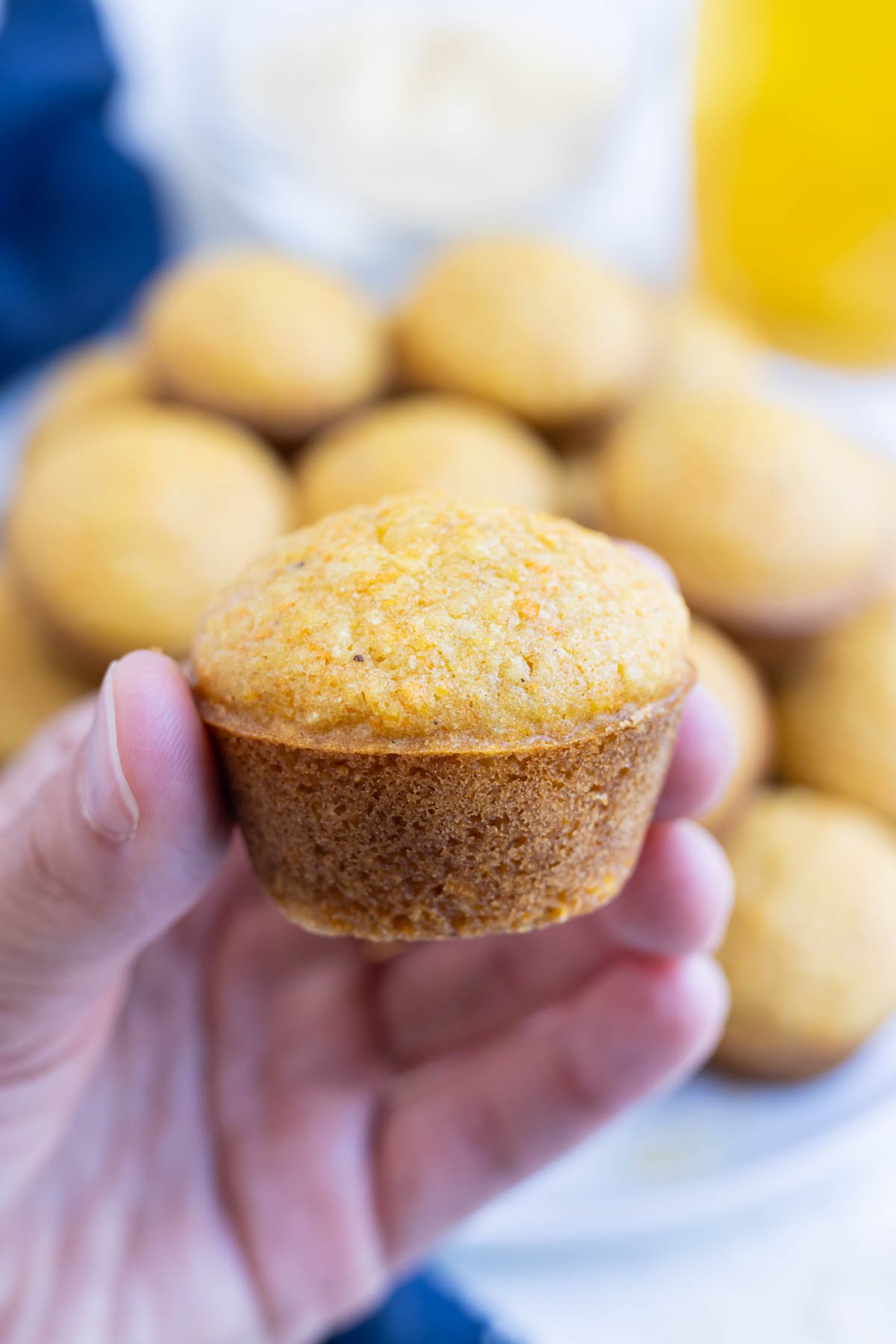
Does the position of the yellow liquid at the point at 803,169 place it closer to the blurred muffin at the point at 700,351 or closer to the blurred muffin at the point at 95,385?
the blurred muffin at the point at 700,351

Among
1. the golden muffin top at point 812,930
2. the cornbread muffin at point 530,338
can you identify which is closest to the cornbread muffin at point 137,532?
the cornbread muffin at point 530,338

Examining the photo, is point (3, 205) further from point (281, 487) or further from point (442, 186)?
point (281, 487)

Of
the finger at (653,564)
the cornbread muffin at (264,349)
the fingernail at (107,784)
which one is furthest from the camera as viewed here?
the cornbread muffin at (264,349)

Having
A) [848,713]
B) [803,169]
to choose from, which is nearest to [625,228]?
[803,169]

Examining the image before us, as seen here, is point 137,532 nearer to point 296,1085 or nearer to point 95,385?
point 95,385

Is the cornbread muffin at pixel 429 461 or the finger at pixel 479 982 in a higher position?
the cornbread muffin at pixel 429 461

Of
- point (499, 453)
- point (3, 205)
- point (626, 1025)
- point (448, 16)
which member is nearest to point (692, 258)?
point (448, 16)

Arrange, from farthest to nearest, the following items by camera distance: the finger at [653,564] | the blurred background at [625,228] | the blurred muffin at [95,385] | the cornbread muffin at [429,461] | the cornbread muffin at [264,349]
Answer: the blurred muffin at [95,385]
the cornbread muffin at [264,349]
the cornbread muffin at [429,461]
the blurred background at [625,228]
the finger at [653,564]
